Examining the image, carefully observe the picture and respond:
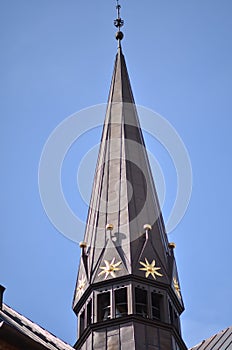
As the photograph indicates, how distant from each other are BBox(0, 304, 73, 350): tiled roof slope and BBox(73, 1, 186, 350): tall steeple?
797 centimetres

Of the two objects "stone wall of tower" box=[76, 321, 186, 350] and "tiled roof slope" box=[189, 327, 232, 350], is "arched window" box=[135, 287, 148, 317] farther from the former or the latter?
"tiled roof slope" box=[189, 327, 232, 350]

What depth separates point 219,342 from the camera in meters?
44.4

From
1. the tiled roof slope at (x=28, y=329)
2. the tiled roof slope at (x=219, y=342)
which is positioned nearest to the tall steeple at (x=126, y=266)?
the tiled roof slope at (x=219, y=342)

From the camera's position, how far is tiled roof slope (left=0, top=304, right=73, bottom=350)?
2623cm

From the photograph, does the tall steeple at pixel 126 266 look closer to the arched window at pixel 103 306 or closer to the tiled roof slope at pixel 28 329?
the arched window at pixel 103 306

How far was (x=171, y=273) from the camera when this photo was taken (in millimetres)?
41469

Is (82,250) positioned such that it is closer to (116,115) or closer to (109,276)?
(109,276)

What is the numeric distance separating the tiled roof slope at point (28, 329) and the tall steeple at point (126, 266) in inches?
314

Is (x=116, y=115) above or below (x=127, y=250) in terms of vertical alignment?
above

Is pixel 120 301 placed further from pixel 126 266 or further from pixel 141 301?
pixel 126 266

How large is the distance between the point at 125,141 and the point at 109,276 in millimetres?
9185

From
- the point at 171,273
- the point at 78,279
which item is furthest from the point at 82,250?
the point at 171,273

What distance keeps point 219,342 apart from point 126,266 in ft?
21.5

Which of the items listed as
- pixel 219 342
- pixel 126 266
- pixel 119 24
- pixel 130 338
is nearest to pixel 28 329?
pixel 130 338
